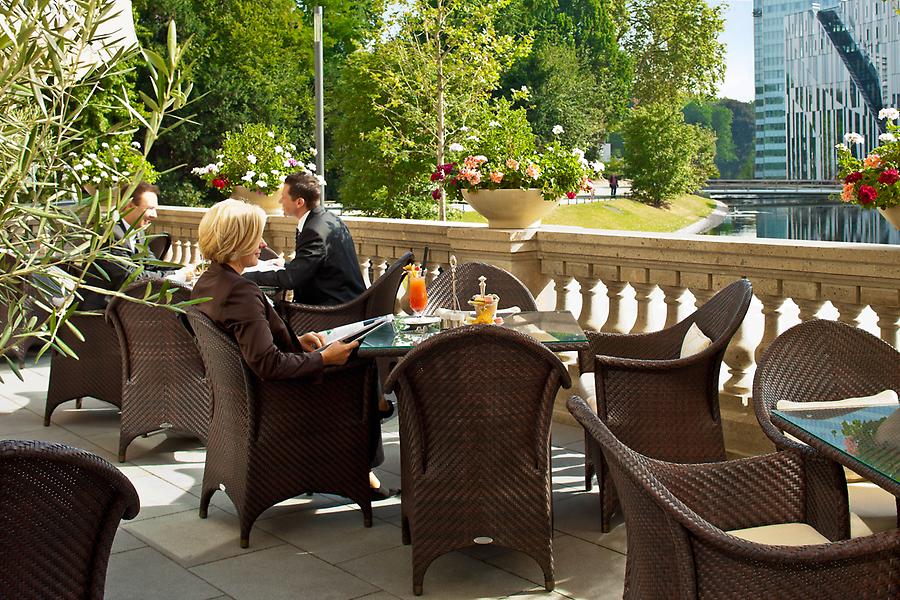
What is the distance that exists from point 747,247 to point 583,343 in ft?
4.66

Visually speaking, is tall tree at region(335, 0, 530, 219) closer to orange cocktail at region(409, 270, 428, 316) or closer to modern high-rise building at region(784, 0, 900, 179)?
orange cocktail at region(409, 270, 428, 316)

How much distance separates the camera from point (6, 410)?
667 cm

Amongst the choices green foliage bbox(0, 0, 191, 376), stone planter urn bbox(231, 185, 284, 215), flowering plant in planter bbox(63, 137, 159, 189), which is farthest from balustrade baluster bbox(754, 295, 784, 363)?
stone planter urn bbox(231, 185, 284, 215)

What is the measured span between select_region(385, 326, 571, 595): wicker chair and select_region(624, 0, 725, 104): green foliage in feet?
181

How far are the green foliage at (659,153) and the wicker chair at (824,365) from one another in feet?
153

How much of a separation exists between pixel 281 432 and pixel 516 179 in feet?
9.00

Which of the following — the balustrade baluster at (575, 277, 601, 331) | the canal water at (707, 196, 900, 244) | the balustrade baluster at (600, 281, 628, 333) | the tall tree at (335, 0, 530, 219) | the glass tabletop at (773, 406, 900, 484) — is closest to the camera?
the glass tabletop at (773, 406, 900, 484)

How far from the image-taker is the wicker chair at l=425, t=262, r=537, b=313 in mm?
5391

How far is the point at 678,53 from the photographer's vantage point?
2219 inches

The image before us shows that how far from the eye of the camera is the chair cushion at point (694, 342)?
15.0 feet

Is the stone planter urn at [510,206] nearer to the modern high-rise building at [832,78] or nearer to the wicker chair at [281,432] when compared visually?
the wicker chair at [281,432]

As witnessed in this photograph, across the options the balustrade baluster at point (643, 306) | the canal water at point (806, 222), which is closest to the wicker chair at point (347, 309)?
the balustrade baluster at point (643, 306)

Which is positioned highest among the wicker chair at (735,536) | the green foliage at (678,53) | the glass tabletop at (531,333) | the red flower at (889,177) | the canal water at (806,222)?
the green foliage at (678,53)

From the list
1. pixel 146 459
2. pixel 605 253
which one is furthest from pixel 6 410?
pixel 605 253
